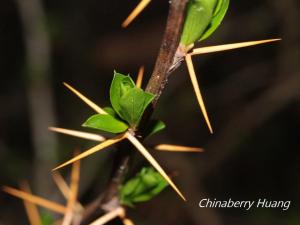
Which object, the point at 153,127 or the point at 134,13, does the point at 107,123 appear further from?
the point at 134,13

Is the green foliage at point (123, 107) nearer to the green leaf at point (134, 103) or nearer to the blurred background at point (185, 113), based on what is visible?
the green leaf at point (134, 103)

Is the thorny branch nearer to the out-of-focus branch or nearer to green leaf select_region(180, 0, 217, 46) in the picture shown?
green leaf select_region(180, 0, 217, 46)

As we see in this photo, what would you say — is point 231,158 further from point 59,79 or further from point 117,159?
point 117,159

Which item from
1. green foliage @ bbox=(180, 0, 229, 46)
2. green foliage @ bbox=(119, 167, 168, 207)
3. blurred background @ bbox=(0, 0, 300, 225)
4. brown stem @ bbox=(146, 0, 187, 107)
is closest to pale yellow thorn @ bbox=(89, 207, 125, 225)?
green foliage @ bbox=(119, 167, 168, 207)

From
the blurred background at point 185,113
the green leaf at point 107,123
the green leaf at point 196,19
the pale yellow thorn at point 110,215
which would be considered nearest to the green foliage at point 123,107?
the green leaf at point 107,123

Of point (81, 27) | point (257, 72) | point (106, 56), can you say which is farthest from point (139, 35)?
point (257, 72)

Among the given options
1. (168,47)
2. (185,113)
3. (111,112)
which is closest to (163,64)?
(168,47)
